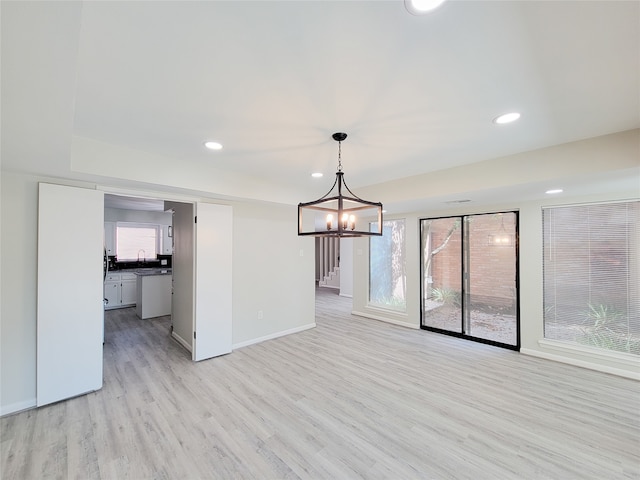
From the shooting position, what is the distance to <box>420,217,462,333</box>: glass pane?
4.80m

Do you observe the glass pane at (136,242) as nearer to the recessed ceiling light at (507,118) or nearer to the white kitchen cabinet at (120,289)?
the white kitchen cabinet at (120,289)

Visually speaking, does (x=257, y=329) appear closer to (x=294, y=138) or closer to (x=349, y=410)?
(x=349, y=410)

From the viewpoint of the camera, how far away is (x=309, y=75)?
1.57m

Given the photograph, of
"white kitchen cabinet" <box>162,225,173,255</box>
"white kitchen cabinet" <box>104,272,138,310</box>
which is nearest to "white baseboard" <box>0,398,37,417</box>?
Result: "white kitchen cabinet" <box>104,272,138,310</box>

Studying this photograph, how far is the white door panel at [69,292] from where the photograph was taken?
104 inches

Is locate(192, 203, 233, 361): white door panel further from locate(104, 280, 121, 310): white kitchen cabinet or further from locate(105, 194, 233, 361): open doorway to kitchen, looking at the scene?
locate(104, 280, 121, 310): white kitchen cabinet

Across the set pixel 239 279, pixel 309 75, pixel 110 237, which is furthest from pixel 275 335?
pixel 110 237

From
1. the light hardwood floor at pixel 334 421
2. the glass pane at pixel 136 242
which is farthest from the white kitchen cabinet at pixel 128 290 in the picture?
the light hardwood floor at pixel 334 421

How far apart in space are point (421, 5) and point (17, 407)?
14.6ft

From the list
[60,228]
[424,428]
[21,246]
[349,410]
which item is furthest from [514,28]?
[21,246]

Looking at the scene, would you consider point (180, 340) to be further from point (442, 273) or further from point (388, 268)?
point (442, 273)

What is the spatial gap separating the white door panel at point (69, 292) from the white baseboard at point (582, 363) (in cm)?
569

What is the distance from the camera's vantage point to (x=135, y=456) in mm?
2000

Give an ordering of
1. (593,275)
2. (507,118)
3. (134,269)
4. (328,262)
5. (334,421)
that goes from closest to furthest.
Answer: (507,118)
(334,421)
(593,275)
(134,269)
(328,262)
